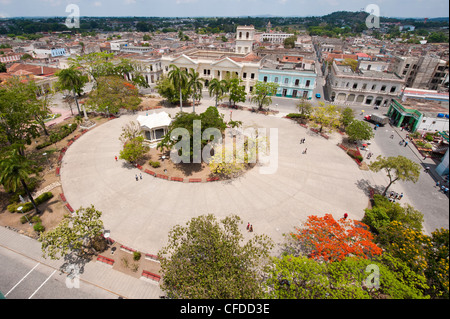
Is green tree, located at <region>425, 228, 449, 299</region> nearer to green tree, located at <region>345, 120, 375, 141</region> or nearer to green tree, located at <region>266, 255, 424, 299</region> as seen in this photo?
green tree, located at <region>266, 255, 424, 299</region>

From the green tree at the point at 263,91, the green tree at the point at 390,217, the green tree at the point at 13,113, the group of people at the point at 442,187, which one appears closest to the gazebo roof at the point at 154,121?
the green tree at the point at 13,113

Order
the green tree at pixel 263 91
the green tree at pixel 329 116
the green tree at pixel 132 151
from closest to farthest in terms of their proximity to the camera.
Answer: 1. the green tree at pixel 132 151
2. the green tree at pixel 329 116
3. the green tree at pixel 263 91

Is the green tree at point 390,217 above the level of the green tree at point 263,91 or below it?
below

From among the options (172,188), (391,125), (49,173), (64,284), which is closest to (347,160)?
(391,125)

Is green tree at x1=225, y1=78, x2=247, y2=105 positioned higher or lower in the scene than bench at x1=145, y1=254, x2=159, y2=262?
higher

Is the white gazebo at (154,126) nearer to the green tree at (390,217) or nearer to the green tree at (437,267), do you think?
the green tree at (390,217)

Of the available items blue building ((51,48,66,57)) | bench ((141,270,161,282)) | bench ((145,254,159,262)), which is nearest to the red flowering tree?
bench ((141,270,161,282))
